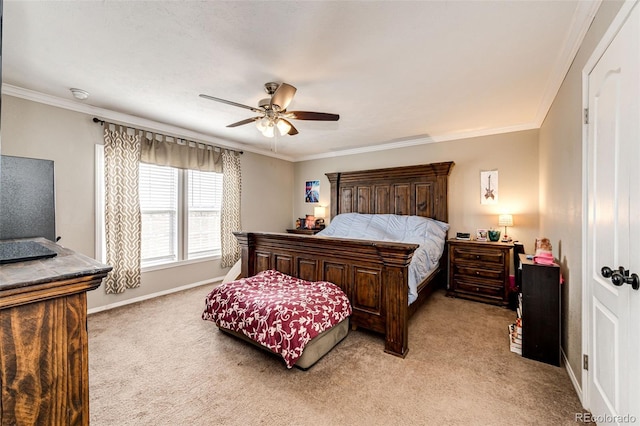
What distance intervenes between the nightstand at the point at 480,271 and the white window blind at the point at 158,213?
4.12 meters

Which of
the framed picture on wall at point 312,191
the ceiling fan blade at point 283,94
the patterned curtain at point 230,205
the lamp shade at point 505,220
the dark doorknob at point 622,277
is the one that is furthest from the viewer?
the framed picture on wall at point 312,191

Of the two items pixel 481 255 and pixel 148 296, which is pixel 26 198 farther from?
pixel 481 255

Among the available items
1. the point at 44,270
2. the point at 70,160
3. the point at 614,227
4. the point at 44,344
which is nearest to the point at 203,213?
the point at 70,160

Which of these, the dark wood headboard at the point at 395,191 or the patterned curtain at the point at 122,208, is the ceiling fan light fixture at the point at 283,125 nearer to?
the patterned curtain at the point at 122,208

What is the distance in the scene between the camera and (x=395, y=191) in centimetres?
482

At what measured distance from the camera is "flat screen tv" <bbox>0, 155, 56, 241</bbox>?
6.75ft

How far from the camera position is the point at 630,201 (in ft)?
4.12

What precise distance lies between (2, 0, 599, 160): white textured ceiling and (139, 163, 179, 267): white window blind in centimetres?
86

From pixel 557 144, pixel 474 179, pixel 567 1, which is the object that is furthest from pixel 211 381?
pixel 474 179

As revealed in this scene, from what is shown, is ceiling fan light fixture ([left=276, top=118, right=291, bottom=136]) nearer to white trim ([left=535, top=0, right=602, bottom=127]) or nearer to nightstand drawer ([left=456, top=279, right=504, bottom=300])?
white trim ([left=535, top=0, right=602, bottom=127])

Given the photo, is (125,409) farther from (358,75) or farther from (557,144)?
(557,144)

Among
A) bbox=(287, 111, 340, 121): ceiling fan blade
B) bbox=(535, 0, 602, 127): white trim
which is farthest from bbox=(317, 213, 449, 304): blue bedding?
bbox=(535, 0, 602, 127): white trim

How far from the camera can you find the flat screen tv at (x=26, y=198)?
2057 mm

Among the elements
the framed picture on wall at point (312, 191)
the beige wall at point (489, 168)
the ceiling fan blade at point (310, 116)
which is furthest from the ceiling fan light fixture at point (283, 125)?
the framed picture on wall at point (312, 191)
